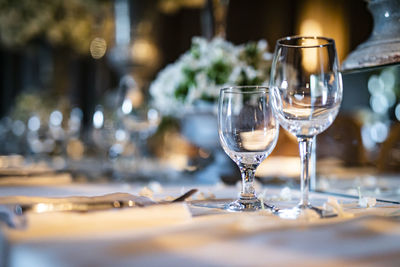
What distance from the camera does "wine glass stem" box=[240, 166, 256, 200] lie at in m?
0.65

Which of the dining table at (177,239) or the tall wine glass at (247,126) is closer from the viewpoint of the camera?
the dining table at (177,239)

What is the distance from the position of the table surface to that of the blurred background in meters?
0.48

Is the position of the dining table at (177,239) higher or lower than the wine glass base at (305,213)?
higher

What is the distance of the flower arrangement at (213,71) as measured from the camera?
136 centimetres

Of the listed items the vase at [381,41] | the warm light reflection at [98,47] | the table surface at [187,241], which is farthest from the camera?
the warm light reflection at [98,47]

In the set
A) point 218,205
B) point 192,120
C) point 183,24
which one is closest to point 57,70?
point 183,24

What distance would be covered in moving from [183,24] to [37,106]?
2.54 metres

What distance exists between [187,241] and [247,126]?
0.91ft

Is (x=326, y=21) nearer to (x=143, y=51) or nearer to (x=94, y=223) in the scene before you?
(x=143, y=51)

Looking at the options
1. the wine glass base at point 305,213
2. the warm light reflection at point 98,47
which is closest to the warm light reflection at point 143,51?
the warm light reflection at point 98,47

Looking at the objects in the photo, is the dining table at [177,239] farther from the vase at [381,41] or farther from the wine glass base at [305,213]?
the vase at [381,41]

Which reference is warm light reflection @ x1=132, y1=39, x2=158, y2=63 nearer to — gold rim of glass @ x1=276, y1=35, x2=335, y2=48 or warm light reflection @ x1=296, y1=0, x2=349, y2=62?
warm light reflection @ x1=296, y1=0, x2=349, y2=62

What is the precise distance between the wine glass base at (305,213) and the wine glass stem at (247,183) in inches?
3.4

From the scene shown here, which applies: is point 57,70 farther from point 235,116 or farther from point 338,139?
point 235,116
